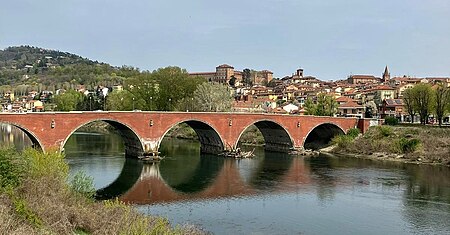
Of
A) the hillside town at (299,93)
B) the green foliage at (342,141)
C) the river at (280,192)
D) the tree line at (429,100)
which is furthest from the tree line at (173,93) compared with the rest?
the tree line at (429,100)

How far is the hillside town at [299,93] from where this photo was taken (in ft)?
198

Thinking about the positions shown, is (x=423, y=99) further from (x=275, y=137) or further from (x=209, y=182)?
(x=209, y=182)

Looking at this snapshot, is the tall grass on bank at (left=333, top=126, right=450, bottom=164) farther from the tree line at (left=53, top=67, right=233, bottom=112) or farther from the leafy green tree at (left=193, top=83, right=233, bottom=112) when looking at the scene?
the tree line at (left=53, top=67, right=233, bottom=112)

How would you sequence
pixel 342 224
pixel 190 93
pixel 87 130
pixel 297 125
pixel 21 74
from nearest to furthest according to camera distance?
pixel 342 224, pixel 297 125, pixel 190 93, pixel 87 130, pixel 21 74

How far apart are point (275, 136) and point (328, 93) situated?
32.2m

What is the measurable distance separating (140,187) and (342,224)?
11.7 m

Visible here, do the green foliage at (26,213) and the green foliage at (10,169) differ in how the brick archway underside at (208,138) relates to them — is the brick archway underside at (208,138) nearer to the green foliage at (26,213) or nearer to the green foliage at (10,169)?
the green foliage at (10,169)

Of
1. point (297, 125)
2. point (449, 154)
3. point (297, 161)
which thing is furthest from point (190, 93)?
point (449, 154)

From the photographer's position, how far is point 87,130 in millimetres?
68000

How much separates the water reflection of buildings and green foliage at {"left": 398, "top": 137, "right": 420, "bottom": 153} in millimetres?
10144

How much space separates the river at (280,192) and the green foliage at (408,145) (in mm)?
3153

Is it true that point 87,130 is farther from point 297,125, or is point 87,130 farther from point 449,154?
point 449,154

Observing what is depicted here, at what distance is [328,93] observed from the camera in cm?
7550

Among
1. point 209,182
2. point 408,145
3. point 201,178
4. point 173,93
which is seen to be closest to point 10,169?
point 209,182
